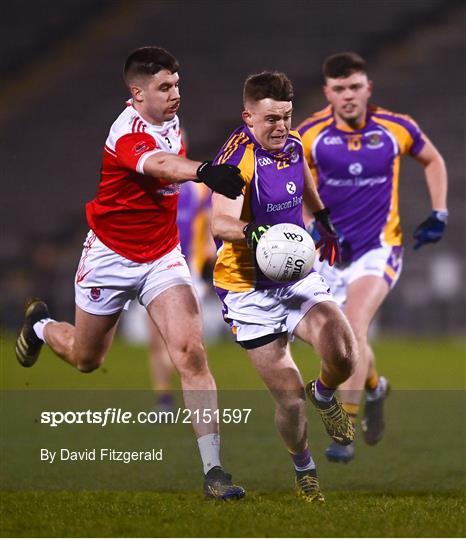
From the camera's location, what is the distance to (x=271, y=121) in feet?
19.4

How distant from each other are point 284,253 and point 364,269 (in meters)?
2.42

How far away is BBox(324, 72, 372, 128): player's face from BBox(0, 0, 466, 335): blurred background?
44.7ft

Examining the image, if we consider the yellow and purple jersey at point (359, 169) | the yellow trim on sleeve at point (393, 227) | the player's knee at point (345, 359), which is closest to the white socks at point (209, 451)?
the player's knee at point (345, 359)

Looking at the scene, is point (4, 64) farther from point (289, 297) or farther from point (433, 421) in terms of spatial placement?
point (289, 297)

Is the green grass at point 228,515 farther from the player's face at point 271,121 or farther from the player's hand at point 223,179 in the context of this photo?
the player's face at point 271,121

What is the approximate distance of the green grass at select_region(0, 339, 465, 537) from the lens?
5.10 m

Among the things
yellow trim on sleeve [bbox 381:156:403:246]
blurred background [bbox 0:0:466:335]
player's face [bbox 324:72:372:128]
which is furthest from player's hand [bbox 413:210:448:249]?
blurred background [bbox 0:0:466:335]

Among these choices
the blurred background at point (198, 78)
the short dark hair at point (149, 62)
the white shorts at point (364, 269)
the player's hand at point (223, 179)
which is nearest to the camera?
the player's hand at point (223, 179)

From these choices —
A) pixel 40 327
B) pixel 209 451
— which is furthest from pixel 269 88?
pixel 40 327

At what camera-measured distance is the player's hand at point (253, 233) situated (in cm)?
557

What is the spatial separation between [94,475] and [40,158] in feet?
57.4

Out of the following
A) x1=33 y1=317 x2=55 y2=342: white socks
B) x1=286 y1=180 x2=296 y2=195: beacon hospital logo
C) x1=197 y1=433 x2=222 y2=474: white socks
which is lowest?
x1=33 y1=317 x2=55 y2=342: white socks

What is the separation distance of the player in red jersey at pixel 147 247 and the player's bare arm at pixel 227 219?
0.79 feet

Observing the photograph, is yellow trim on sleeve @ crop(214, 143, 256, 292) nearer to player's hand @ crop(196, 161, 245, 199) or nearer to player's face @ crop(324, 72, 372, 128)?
player's hand @ crop(196, 161, 245, 199)
